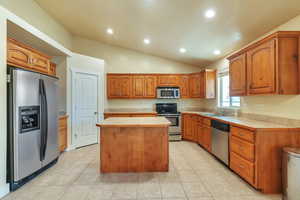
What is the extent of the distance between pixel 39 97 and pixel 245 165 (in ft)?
11.2

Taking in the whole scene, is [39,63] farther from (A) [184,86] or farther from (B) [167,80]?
(A) [184,86]

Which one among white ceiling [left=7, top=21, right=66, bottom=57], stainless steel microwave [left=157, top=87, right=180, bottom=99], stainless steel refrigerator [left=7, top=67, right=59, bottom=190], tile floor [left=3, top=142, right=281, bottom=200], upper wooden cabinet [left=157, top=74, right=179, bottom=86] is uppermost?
white ceiling [left=7, top=21, right=66, bottom=57]

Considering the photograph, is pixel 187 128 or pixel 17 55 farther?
pixel 187 128

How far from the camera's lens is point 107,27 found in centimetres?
413

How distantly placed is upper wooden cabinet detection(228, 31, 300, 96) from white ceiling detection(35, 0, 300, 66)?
394 mm

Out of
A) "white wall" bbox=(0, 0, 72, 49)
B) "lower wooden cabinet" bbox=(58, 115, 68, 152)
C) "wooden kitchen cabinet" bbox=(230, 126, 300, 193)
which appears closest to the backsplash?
"lower wooden cabinet" bbox=(58, 115, 68, 152)

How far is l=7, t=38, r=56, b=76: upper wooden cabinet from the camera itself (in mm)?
2379

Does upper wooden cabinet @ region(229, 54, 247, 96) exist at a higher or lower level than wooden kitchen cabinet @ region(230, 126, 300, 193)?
higher

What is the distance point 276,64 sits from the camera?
2287 millimetres

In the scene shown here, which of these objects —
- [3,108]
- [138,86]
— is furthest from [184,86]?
[3,108]

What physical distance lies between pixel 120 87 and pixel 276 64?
4.10 m

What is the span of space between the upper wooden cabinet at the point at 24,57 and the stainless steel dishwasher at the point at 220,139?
11.9ft

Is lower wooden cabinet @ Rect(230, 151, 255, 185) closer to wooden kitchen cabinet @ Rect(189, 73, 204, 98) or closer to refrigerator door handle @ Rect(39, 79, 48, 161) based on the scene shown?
wooden kitchen cabinet @ Rect(189, 73, 204, 98)

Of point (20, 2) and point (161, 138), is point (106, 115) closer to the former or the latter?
point (161, 138)
